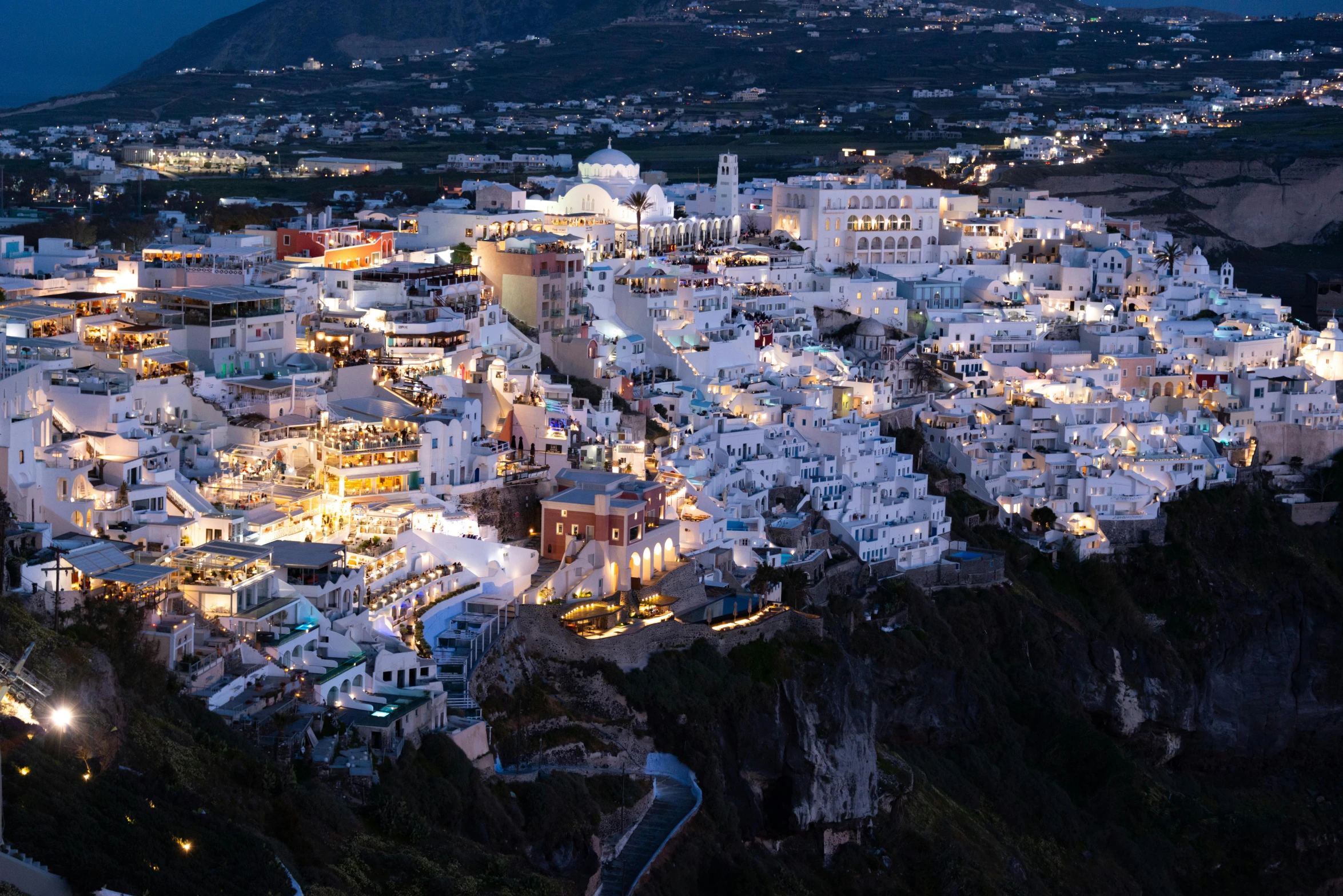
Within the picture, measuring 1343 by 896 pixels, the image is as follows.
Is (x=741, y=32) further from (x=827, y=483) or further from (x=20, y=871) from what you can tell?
(x=20, y=871)

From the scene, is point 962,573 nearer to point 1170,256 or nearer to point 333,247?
point 333,247

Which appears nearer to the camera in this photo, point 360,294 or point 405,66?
point 360,294

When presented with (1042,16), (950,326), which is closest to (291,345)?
(950,326)

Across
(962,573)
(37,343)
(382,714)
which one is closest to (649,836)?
(382,714)

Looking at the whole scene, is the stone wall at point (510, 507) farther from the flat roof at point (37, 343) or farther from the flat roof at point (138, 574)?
the flat roof at point (138, 574)

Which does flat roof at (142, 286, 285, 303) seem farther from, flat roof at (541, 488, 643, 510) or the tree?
the tree

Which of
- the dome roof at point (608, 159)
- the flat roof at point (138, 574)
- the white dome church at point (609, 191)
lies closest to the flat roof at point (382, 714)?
the flat roof at point (138, 574)
